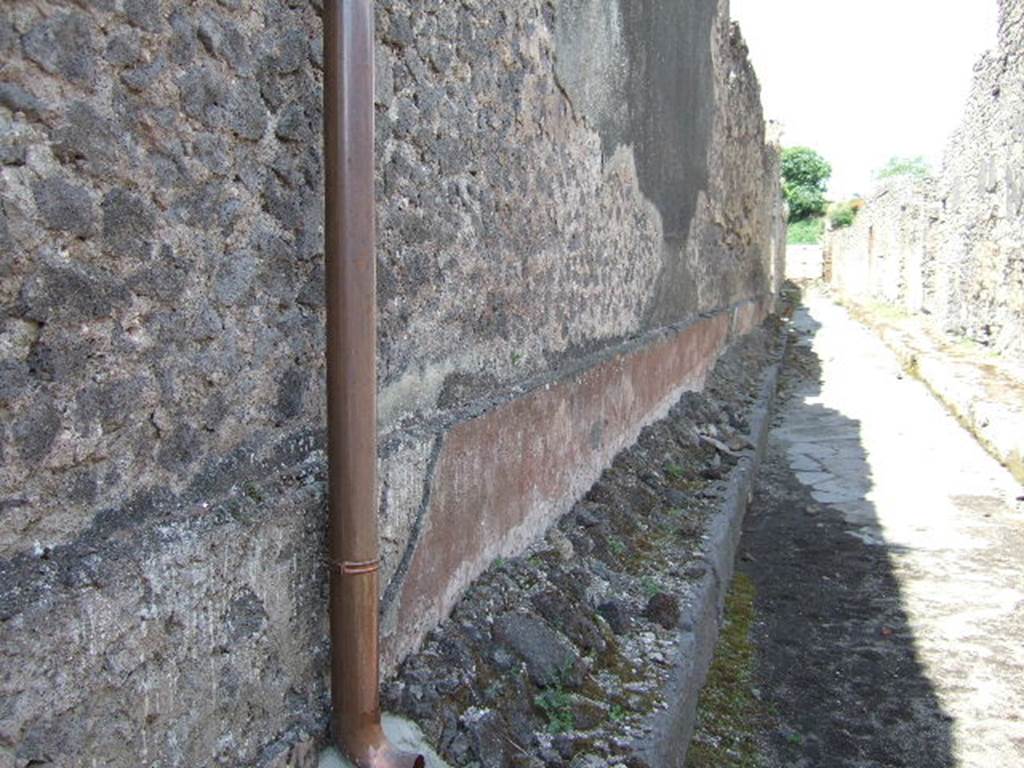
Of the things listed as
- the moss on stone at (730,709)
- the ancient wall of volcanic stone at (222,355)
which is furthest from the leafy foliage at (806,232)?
the ancient wall of volcanic stone at (222,355)

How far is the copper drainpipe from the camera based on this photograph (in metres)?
1.52

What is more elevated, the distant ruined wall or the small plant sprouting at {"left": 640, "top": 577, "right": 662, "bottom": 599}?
the distant ruined wall

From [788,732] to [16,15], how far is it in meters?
2.37

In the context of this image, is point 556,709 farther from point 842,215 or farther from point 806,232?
point 806,232

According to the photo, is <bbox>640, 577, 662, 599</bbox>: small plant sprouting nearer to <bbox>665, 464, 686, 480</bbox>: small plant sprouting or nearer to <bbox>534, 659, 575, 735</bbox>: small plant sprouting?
<bbox>534, 659, 575, 735</bbox>: small plant sprouting

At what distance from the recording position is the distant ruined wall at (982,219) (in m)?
8.33

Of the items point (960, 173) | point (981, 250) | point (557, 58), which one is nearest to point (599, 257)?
point (557, 58)

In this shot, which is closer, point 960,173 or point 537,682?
point 537,682

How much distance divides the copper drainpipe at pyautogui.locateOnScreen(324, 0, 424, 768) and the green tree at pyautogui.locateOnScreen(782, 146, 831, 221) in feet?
144

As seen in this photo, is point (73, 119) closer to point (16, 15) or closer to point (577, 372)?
point (16, 15)

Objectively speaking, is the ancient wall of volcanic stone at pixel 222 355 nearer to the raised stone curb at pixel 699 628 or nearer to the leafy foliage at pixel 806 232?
the raised stone curb at pixel 699 628

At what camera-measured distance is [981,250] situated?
968 centimetres

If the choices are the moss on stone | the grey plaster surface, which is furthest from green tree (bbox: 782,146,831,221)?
the moss on stone

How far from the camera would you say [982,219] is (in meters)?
9.71
